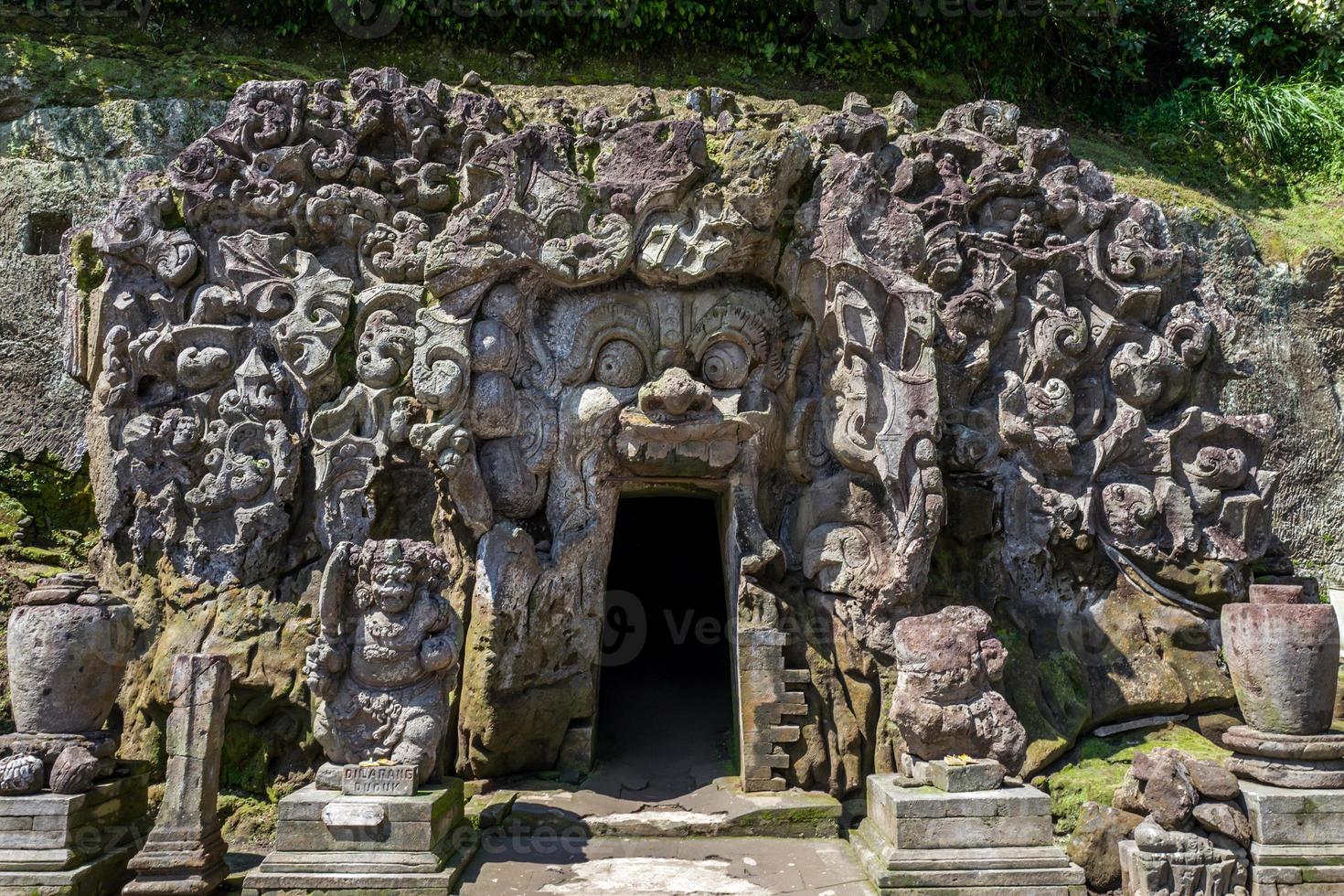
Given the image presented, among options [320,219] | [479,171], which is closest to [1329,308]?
[479,171]

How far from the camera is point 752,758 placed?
318 inches

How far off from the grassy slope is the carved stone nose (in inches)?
222

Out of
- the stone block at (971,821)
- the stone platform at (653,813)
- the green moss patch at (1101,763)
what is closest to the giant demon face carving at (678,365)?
the stone platform at (653,813)

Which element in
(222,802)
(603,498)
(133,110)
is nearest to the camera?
(222,802)

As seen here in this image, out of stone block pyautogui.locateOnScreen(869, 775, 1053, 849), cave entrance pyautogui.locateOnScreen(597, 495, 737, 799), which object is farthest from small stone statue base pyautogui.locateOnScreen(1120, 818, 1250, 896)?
cave entrance pyautogui.locateOnScreen(597, 495, 737, 799)

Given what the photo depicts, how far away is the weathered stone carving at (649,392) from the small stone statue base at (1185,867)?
163 centimetres

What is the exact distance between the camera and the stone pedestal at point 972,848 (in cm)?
621

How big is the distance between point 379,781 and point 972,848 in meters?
3.76

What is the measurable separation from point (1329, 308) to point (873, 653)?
692 centimetres

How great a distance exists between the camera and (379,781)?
6512 millimetres

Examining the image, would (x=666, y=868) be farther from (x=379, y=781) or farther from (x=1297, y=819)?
(x=1297, y=819)

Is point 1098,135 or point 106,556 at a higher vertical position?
point 1098,135

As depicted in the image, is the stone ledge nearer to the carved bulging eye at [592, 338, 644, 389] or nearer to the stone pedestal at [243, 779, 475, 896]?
the stone pedestal at [243, 779, 475, 896]

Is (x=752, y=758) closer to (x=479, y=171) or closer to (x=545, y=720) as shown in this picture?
(x=545, y=720)
